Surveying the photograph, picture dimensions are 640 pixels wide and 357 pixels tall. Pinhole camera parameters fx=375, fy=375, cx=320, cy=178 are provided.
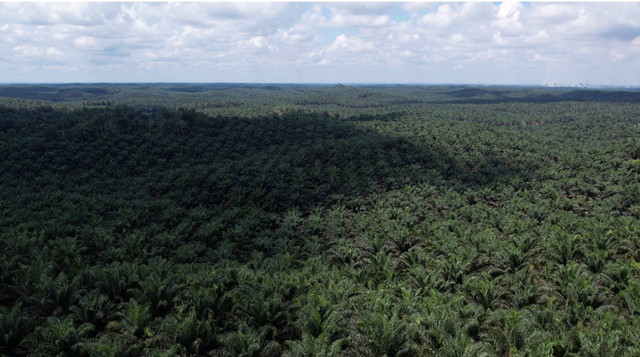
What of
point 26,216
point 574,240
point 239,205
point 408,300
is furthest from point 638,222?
point 26,216

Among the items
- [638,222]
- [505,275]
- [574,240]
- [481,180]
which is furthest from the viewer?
[481,180]

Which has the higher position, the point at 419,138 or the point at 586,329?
the point at 419,138

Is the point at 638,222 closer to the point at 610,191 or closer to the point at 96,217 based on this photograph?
the point at 610,191

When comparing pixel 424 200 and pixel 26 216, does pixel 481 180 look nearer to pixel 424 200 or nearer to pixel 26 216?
pixel 424 200

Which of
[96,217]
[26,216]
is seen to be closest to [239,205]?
[96,217]

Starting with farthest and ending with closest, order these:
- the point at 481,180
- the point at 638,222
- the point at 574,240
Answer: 1. the point at 481,180
2. the point at 638,222
3. the point at 574,240

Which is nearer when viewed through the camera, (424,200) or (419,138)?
(424,200)
